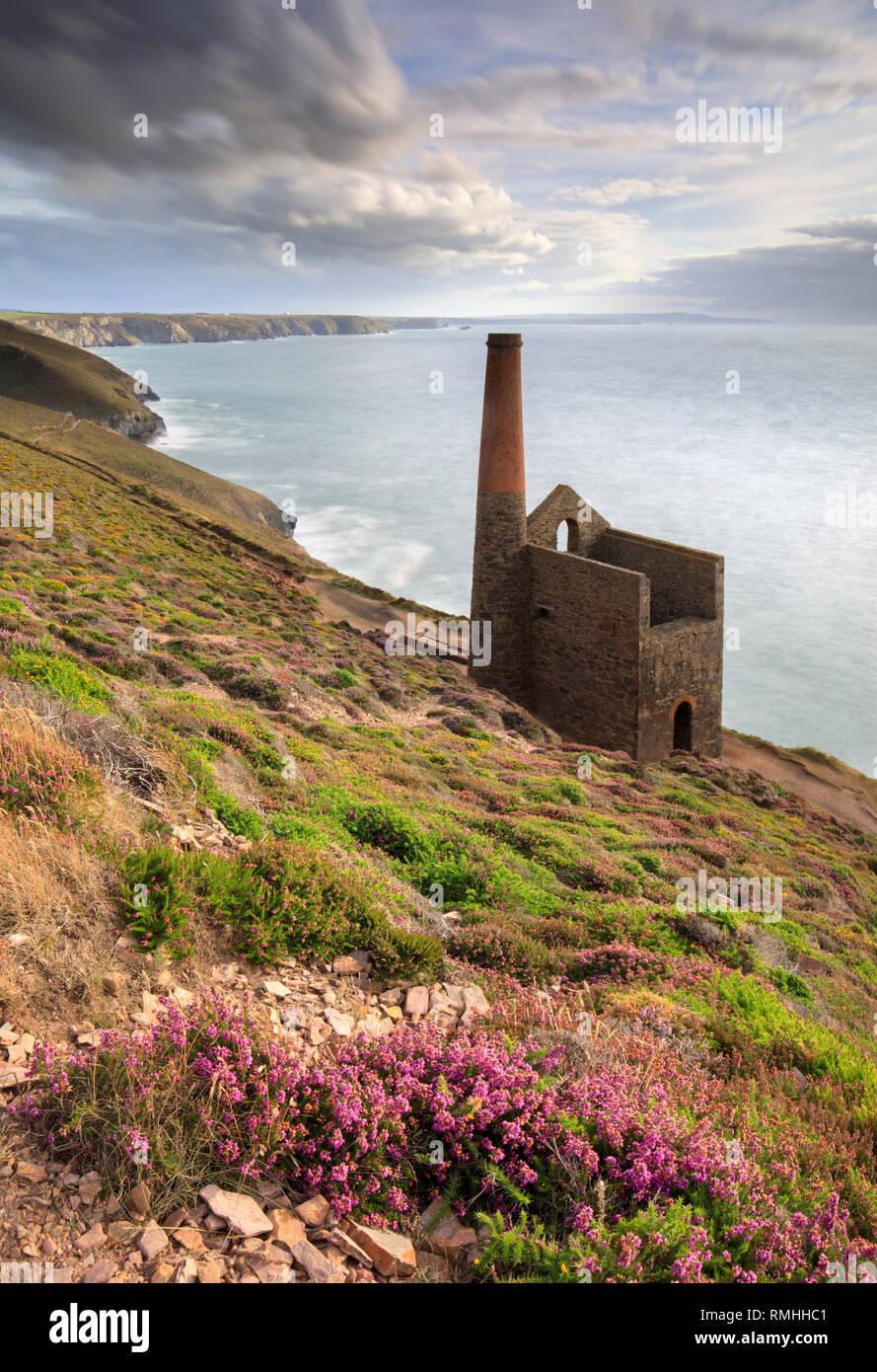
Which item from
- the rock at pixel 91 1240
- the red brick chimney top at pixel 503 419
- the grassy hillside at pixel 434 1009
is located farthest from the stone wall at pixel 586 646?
the rock at pixel 91 1240

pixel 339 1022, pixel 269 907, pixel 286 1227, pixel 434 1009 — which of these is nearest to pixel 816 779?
pixel 434 1009

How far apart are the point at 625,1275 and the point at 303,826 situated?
4.71 m

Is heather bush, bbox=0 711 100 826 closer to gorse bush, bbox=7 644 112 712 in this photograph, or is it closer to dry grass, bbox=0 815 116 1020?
dry grass, bbox=0 815 116 1020

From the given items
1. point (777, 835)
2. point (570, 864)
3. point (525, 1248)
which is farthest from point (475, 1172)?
point (777, 835)

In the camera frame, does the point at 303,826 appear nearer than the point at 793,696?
Yes

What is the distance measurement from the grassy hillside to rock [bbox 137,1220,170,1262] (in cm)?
10

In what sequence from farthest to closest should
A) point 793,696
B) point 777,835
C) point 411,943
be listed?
point 793,696 → point 777,835 → point 411,943

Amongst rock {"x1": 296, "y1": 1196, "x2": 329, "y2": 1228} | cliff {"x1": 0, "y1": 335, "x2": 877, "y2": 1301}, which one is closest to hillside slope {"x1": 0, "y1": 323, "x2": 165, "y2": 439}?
cliff {"x1": 0, "y1": 335, "x2": 877, "y2": 1301}

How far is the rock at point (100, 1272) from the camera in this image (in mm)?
2867

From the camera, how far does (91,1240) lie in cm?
300

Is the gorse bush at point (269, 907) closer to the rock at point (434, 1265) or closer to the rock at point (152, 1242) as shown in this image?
the rock at point (152, 1242)

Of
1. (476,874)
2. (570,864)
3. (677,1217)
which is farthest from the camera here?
(570,864)

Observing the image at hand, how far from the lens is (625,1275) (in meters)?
3.21

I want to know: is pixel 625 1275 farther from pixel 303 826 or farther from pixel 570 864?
pixel 570 864
